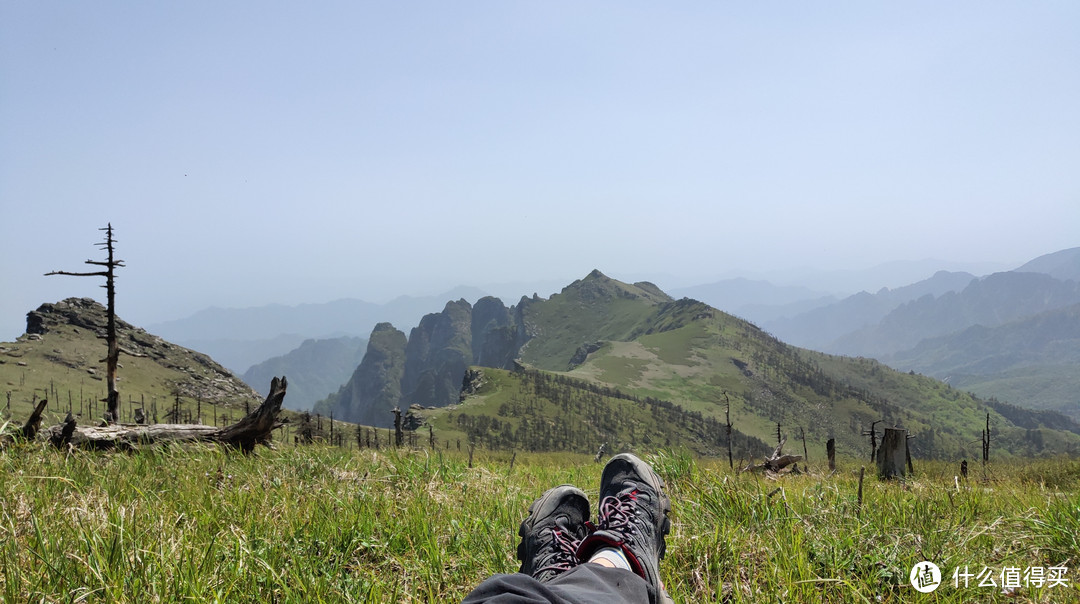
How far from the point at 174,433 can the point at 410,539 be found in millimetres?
6562

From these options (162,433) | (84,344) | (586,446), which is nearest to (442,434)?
(586,446)

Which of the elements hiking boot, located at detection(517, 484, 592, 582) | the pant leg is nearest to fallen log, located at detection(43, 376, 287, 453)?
hiking boot, located at detection(517, 484, 592, 582)

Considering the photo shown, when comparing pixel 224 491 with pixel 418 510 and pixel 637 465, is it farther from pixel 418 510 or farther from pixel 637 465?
pixel 637 465

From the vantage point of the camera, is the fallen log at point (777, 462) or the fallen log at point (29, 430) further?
the fallen log at point (777, 462)

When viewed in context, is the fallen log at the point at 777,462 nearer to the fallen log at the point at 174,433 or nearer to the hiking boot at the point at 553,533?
the hiking boot at the point at 553,533

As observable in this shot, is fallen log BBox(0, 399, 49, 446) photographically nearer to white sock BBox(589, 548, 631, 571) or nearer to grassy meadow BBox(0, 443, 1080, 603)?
grassy meadow BBox(0, 443, 1080, 603)

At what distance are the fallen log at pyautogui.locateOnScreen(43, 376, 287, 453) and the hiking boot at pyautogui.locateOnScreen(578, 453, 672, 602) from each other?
18.1 ft

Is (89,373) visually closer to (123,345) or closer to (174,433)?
(123,345)

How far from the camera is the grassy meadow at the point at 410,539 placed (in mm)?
3250

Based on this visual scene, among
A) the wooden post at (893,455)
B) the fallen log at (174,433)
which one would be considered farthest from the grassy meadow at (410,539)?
the wooden post at (893,455)

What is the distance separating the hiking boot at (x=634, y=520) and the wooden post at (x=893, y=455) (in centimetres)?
829

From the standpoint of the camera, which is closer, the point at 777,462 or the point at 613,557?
the point at 613,557

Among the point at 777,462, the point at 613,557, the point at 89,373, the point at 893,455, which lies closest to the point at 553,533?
the point at 613,557

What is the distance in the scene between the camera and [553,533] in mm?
3957
